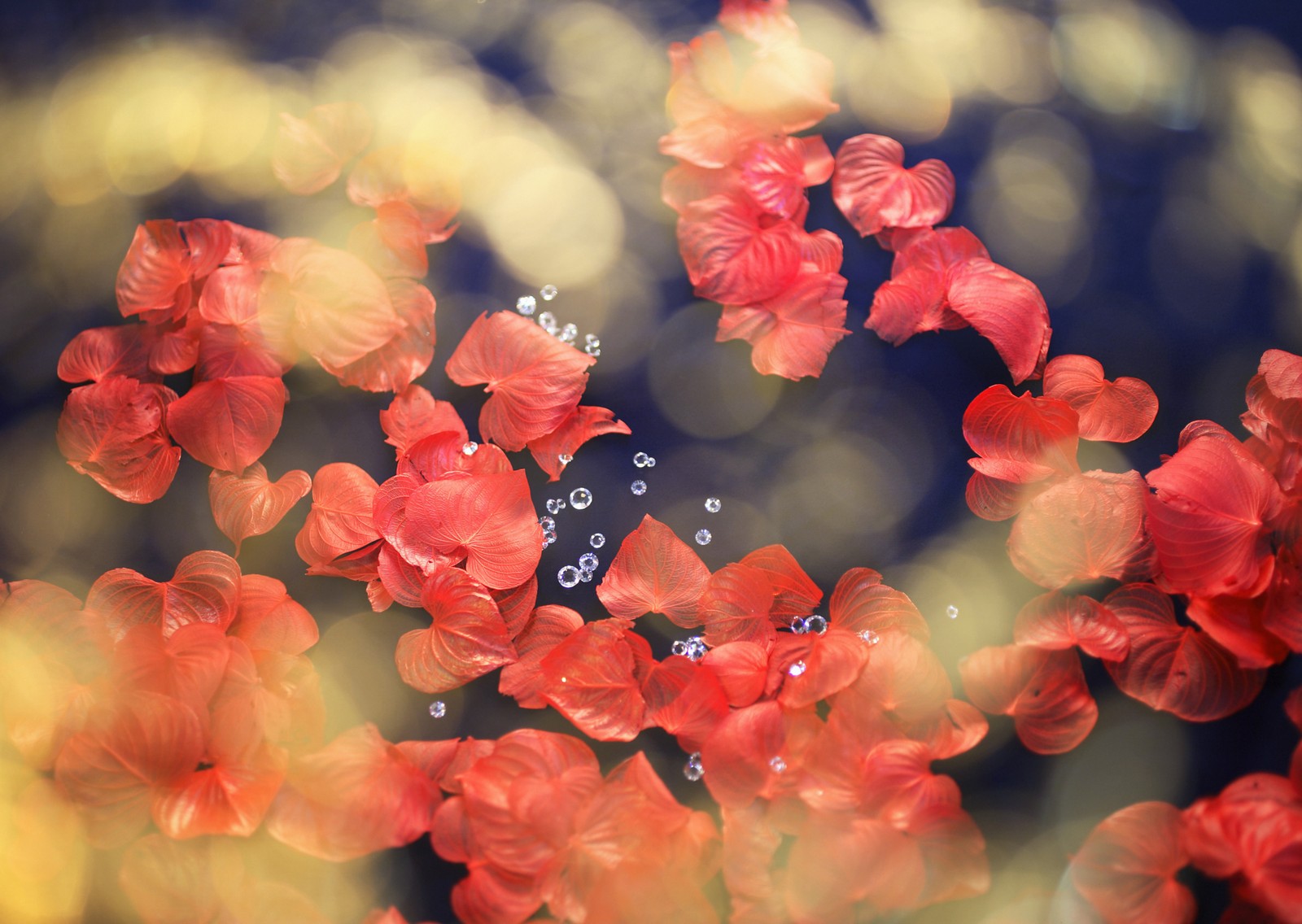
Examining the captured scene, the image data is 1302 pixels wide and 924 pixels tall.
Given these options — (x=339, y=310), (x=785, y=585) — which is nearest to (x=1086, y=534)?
(x=785, y=585)

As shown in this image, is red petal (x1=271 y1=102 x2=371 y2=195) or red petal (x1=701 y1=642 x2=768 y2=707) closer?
red petal (x1=701 y1=642 x2=768 y2=707)

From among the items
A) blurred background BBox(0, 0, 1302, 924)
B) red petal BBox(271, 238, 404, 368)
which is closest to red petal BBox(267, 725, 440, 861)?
blurred background BBox(0, 0, 1302, 924)

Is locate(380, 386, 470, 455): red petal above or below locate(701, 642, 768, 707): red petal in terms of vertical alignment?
above

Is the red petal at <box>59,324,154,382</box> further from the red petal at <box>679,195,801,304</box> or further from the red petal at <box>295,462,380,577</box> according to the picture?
the red petal at <box>679,195,801,304</box>

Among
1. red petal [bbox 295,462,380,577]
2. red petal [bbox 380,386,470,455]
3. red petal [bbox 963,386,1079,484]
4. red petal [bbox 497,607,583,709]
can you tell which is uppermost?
red petal [bbox 963,386,1079,484]

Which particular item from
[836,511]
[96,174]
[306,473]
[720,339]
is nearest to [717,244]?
[720,339]

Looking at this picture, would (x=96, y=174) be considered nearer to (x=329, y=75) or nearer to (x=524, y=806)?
(x=329, y=75)

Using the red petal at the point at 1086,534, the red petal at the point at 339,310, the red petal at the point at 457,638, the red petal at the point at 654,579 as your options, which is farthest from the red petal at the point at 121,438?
the red petal at the point at 1086,534
